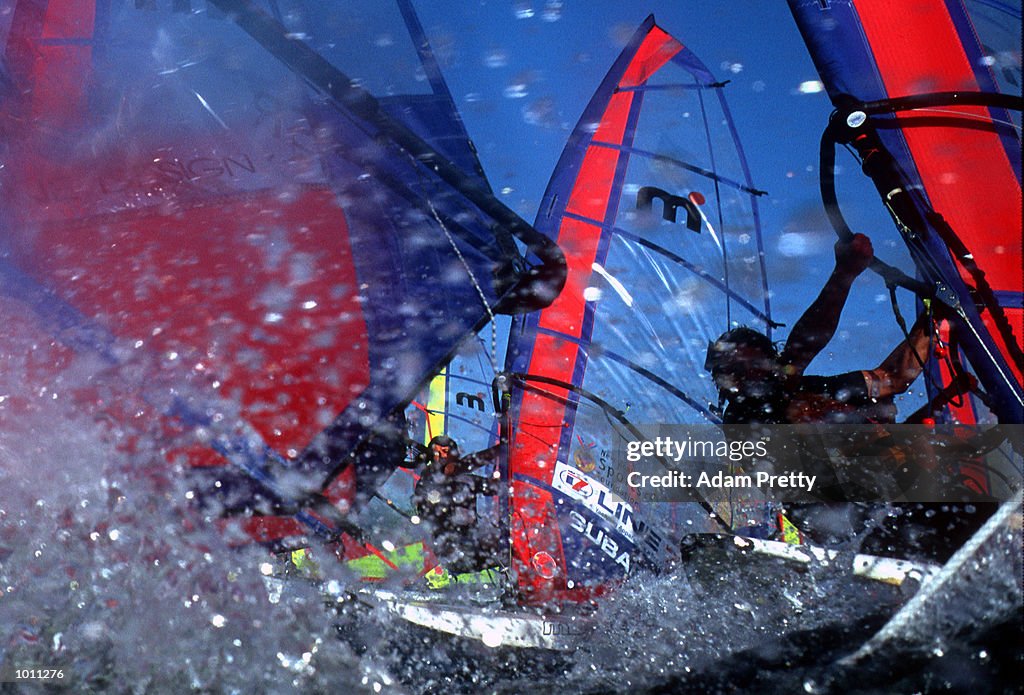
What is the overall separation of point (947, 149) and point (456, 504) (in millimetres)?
1671

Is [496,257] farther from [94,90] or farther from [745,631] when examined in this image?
[94,90]

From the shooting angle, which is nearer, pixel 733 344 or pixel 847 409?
pixel 847 409

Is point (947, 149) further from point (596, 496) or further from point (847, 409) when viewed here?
point (596, 496)

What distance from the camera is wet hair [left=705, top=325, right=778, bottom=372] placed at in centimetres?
150

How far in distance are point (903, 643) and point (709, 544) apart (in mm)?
565

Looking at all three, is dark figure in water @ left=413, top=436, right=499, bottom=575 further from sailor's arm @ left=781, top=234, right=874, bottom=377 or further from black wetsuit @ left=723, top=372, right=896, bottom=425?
sailor's arm @ left=781, top=234, right=874, bottom=377

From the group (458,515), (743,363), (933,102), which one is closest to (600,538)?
(458,515)

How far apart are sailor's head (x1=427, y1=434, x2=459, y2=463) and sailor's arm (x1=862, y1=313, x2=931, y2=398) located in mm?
1200

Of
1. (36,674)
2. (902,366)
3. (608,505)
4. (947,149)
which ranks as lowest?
(608,505)

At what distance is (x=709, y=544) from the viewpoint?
4.04ft

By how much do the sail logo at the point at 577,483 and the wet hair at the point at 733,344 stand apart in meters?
0.56

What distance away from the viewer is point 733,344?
1548mm

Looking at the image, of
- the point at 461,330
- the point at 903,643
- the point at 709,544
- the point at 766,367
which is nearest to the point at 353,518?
the point at 461,330

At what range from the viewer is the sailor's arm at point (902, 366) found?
4.33 ft
